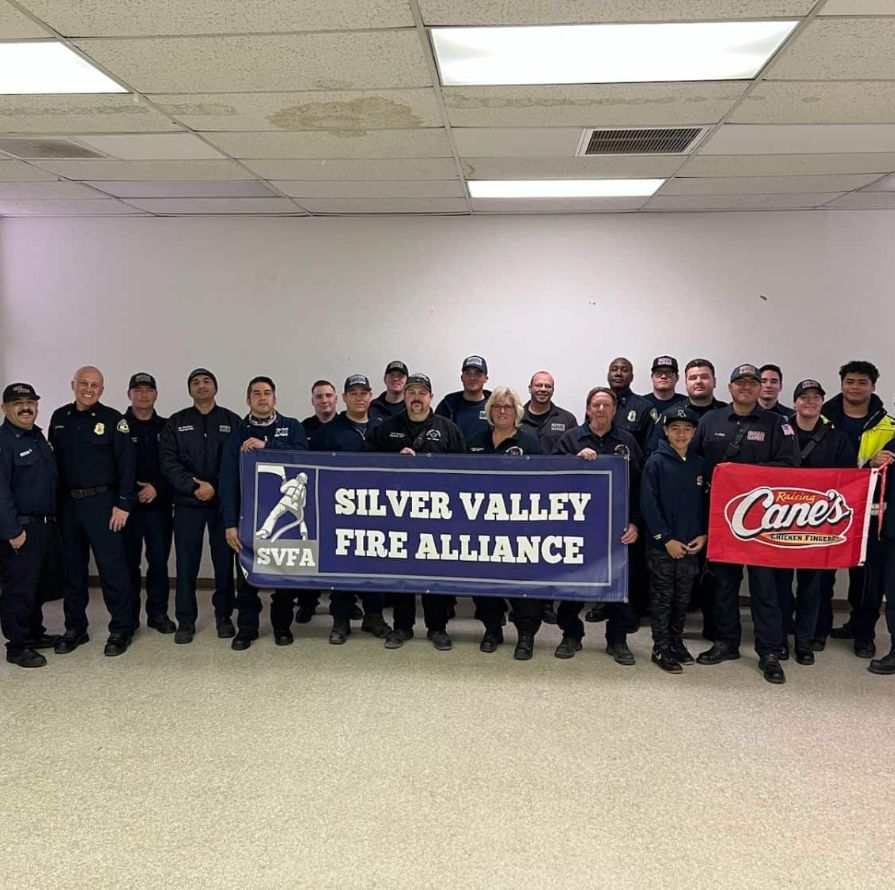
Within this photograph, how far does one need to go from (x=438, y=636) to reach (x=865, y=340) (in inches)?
157

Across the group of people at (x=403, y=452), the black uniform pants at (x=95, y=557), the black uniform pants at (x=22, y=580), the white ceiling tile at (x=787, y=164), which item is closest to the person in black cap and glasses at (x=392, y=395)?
the group of people at (x=403, y=452)

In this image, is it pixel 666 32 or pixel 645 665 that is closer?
pixel 666 32

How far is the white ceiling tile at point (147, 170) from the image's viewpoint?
415 centimetres

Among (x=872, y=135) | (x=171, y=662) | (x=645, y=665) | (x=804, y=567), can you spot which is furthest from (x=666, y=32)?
(x=171, y=662)

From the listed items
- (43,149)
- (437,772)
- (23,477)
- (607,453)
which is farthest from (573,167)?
(23,477)

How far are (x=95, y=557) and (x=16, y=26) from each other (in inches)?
109

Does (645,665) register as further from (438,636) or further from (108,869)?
(108,869)

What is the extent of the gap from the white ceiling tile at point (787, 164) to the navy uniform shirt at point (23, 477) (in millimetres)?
4150

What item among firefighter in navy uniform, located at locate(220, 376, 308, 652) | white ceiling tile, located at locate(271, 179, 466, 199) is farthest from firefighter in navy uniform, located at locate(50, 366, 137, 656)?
white ceiling tile, located at locate(271, 179, 466, 199)

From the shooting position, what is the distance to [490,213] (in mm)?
5336

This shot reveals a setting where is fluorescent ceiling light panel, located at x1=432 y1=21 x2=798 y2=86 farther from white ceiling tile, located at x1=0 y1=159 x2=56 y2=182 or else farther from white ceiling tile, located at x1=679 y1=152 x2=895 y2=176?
white ceiling tile, located at x1=0 y1=159 x2=56 y2=182

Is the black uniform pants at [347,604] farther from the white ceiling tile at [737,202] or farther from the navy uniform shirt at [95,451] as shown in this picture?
the white ceiling tile at [737,202]

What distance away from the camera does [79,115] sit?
3.37 meters

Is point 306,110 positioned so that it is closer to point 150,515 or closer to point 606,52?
point 606,52
